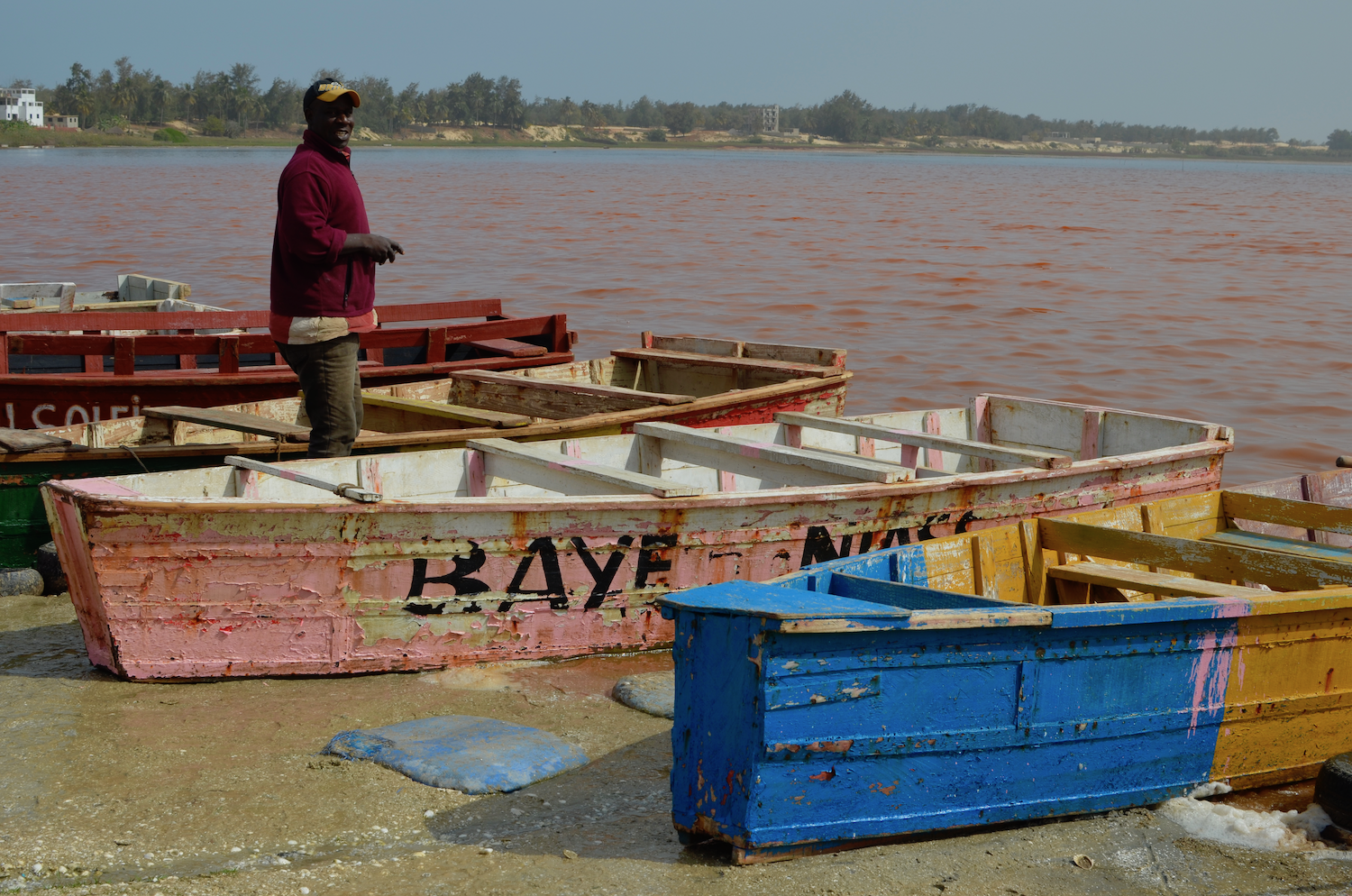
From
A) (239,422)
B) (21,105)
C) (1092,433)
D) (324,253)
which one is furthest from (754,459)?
(21,105)

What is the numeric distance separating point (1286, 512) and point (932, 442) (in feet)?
6.19

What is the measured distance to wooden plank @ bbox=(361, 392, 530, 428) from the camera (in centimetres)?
766

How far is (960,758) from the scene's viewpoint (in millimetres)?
4254

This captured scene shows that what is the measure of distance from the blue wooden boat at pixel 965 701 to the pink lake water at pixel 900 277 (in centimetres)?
732

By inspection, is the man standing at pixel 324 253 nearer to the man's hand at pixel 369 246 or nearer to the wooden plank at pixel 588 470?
the man's hand at pixel 369 246

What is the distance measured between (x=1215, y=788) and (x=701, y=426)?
4602 mm

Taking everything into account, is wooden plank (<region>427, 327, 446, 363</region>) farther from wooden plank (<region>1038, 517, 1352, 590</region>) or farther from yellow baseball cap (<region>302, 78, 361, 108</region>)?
wooden plank (<region>1038, 517, 1352, 590</region>)

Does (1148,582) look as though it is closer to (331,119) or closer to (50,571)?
(331,119)

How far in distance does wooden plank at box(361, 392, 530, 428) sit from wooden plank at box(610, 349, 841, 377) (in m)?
1.92

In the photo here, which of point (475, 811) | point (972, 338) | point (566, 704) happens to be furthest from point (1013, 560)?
point (972, 338)

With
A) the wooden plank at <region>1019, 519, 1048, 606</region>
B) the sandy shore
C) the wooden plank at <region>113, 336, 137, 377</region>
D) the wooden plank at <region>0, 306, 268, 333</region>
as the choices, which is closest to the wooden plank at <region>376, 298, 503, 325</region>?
the wooden plank at <region>0, 306, 268, 333</region>

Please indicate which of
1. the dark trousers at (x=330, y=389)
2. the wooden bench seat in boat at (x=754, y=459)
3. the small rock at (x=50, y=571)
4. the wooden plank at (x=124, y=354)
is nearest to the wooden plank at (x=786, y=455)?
the wooden bench seat in boat at (x=754, y=459)

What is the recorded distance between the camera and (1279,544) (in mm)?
6418

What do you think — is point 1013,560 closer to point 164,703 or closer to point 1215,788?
point 1215,788
